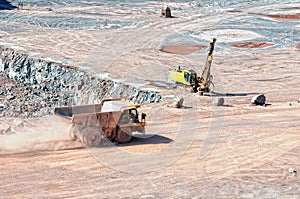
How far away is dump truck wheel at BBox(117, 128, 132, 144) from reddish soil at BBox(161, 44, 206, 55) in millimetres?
20684

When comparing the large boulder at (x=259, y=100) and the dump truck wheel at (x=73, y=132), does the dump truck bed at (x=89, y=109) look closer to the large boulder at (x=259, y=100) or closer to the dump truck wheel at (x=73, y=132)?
the dump truck wheel at (x=73, y=132)

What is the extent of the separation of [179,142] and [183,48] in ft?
72.3

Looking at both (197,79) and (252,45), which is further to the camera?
(252,45)

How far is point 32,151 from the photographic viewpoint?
1667 cm

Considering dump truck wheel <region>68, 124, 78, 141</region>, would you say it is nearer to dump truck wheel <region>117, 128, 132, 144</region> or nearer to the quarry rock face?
dump truck wheel <region>117, 128, 132, 144</region>

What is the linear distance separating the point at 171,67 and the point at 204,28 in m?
16.0

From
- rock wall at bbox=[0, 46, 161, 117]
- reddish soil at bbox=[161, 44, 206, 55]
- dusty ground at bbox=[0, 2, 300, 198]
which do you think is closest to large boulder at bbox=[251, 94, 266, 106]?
dusty ground at bbox=[0, 2, 300, 198]

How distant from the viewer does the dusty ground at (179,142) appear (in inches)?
573

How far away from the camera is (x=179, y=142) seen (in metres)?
18.5

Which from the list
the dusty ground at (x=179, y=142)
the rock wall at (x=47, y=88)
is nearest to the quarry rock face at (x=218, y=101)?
the dusty ground at (x=179, y=142)

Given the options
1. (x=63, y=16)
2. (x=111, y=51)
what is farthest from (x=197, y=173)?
(x=63, y=16)

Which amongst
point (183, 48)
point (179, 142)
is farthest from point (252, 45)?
point (179, 142)

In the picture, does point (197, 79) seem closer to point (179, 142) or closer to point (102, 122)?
point (179, 142)

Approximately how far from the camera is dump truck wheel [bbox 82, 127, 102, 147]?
55.6 feet
